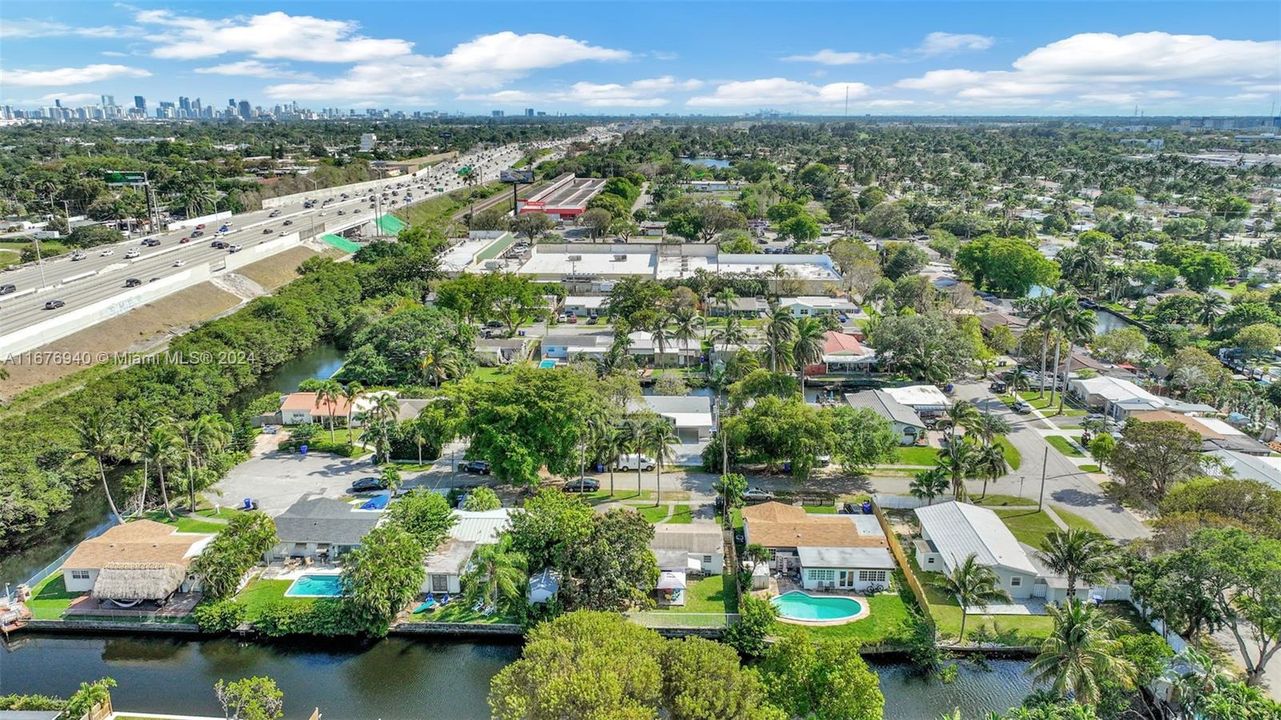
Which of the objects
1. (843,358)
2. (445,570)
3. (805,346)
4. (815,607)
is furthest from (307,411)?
(843,358)

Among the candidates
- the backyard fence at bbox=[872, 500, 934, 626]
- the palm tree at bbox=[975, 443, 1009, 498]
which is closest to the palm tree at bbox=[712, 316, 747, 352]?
the backyard fence at bbox=[872, 500, 934, 626]

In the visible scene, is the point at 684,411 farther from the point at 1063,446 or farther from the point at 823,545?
the point at 1063,446

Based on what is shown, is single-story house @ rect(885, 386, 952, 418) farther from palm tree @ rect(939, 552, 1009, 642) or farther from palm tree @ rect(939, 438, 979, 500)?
palm tree @ rect(939, 552, 1009, 642)

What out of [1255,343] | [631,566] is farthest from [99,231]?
[1255,343]

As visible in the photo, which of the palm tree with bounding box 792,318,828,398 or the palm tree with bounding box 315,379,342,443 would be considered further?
the palm tree with bounding box 792,318,828,398

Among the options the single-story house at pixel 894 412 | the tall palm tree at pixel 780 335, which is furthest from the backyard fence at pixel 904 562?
the tall palm tree at pixel 780 335

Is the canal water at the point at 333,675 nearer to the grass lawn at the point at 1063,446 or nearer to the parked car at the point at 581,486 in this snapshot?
the parked car at the point at 581,486

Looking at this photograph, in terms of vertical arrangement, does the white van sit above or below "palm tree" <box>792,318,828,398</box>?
below
